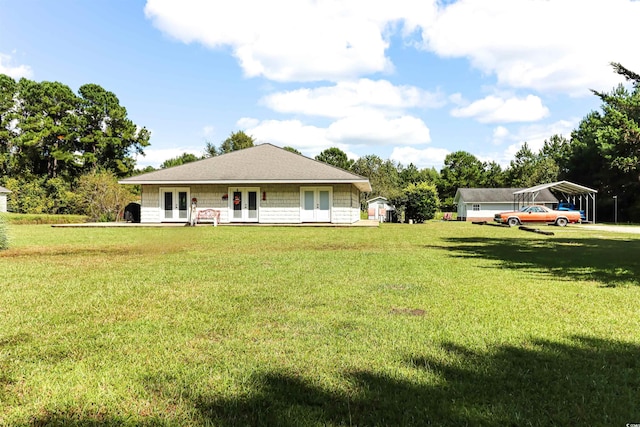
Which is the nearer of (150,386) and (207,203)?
→ (150,386)

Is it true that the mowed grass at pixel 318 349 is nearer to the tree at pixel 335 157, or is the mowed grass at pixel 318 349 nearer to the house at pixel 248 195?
the house at pixel 248 195

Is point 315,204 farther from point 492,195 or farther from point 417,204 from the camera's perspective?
point 492,195

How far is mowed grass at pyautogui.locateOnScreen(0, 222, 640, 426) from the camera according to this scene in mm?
2609

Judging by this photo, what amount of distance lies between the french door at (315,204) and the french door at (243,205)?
10.0ft

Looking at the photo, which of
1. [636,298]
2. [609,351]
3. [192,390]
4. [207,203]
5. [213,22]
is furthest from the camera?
[207,203]

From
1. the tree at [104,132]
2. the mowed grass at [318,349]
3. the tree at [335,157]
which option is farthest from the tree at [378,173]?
the mowed grass at [318,349]

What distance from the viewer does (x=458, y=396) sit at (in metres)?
2.78

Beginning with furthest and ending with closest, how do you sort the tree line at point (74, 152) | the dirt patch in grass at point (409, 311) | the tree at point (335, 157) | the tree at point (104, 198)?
the tree at point (335, 157) < the tree line at point (74, 152) < the tree at point (104, 198) < the dirt patch in grass at point (409, 311)

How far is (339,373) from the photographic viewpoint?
3.11m

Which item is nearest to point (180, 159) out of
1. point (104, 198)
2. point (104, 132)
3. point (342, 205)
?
point (104, 132)

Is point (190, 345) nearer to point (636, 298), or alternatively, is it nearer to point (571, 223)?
point (636, 298)

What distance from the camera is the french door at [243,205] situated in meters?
27.3

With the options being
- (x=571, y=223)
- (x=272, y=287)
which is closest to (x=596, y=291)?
(x=272, y=287)

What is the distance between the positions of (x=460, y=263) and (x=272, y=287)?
4742 millimetres
